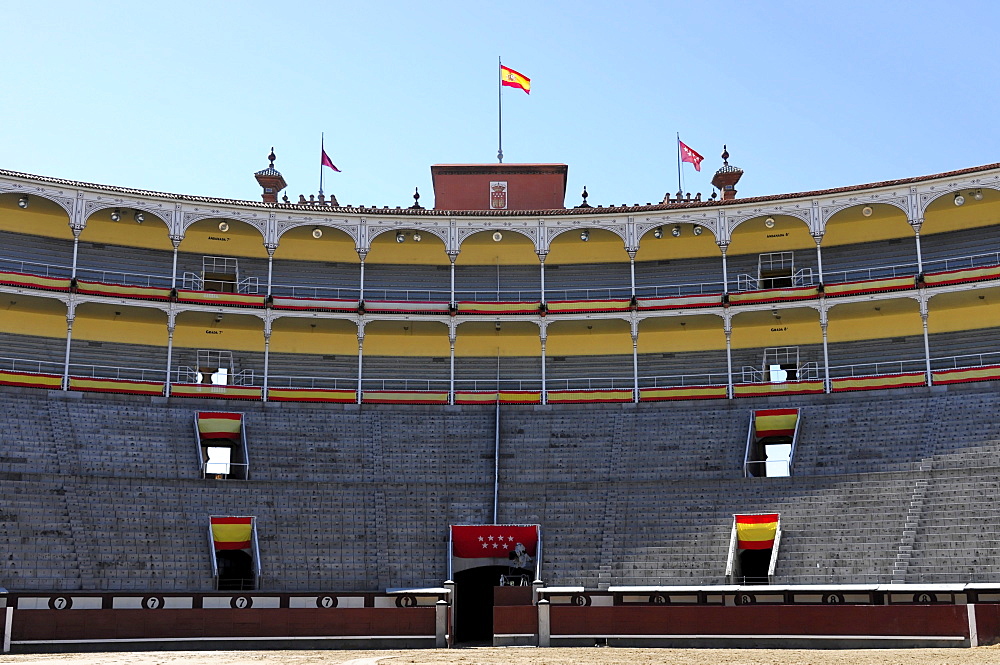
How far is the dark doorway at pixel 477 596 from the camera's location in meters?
37.4

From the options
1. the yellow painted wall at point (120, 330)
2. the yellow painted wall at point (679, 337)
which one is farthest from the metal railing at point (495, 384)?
the yellow painted wall at point (120, 330)

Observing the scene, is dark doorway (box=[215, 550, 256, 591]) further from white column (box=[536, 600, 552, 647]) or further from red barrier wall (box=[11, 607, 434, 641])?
white column (box=[536, 600, 552, 647])

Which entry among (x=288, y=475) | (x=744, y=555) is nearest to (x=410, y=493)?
(x=288, y=475)

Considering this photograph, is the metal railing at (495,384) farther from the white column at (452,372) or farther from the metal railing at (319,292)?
the metal railing at (319,292)

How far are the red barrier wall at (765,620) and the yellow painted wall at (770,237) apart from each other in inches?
874

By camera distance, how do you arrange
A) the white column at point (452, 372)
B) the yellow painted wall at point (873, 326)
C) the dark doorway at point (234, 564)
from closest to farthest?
the dark doorway at point (234, 564), the white column at point (452, 372), the yellow painted wall at point (873, 326)

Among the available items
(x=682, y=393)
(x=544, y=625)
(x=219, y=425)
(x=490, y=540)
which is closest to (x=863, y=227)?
(x=682, y=393)

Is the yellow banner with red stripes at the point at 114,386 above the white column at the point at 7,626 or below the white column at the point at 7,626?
above

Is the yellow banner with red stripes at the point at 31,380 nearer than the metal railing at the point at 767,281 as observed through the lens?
Yes

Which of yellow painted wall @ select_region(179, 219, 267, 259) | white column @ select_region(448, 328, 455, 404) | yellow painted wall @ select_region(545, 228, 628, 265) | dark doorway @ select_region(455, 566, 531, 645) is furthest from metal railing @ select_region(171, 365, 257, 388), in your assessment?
dark doorway @ select_region(455, 566, 531, 645)

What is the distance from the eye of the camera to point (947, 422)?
1597 inches

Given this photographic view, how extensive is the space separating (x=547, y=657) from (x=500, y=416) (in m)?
19.8

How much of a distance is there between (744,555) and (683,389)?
999 centimetres

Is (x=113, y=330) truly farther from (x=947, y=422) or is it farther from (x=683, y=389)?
(x=947, y=422)
